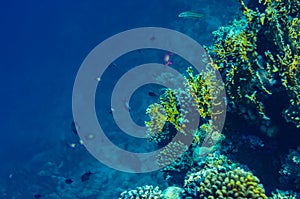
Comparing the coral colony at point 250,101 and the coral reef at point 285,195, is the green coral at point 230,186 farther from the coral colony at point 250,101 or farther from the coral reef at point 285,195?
the coral reef at point 285,195

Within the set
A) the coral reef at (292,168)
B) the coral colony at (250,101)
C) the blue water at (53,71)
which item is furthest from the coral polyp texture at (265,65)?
the blue water at (53,71)

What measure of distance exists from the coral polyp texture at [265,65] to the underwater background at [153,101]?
16 mm

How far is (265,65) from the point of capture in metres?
4.67

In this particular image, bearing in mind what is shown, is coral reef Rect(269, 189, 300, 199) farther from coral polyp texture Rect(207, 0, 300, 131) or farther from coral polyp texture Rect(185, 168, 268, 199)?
coral polyp texture Rect(207, 0, 300, 131)

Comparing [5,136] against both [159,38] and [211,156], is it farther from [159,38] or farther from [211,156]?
[211,156]

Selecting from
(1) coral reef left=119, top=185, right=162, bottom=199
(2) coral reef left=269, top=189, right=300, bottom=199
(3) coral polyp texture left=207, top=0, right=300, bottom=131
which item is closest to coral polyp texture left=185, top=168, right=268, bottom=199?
(2) coral reef left=269, top=189, right=300, bottom=199

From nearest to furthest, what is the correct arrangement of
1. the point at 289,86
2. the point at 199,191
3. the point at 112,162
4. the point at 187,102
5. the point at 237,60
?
the point at 199,191, the point at 289,86, the point at 237,60, the point at 187,102, the point at 112,162

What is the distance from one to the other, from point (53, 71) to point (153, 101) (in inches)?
916

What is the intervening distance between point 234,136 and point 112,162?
33.7 ft

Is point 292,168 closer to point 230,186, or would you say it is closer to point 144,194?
point 230,186

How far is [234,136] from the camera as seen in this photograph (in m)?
5.09

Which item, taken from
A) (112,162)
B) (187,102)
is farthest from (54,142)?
(187,102)

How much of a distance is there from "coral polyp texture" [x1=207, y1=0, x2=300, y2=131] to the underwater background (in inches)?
0.6

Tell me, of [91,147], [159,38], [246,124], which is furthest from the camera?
[159,38]
